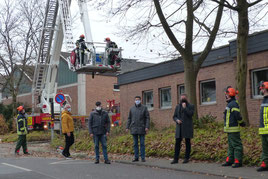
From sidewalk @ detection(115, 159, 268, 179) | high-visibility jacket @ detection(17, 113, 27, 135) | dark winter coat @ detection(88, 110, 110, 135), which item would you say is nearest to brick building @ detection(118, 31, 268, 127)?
sidewalk @ detection(115, 159, 268, 179)

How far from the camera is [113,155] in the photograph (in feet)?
43.9

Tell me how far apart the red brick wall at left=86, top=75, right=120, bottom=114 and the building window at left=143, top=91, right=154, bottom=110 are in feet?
45.2

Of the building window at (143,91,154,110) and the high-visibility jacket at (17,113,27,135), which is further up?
the building window at (143,91,154,110)

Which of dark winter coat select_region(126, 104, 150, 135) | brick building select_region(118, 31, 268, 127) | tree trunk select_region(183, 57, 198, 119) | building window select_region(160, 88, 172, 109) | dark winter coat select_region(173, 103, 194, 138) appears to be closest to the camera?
dark winter coat select_region(173, 103, 194, 138)

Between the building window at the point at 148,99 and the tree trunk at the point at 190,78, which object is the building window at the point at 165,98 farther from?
the tree trunk at the point at 190,78

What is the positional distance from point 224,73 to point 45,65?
12.5 metres

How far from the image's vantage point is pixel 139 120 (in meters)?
11.1

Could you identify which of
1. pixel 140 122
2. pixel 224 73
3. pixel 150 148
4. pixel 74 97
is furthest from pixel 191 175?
pixel 74 97

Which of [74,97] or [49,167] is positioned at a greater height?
[74,97]

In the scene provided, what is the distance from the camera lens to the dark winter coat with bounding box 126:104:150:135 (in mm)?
11047

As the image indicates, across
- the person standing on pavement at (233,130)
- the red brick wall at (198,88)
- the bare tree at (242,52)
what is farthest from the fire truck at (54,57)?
the person standing on pavement at (233,130)

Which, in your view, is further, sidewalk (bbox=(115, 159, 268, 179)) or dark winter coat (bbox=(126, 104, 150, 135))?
dark winter coat (bbox=(126, 104, 150, 135))

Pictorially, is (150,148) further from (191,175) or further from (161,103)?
(161,103)

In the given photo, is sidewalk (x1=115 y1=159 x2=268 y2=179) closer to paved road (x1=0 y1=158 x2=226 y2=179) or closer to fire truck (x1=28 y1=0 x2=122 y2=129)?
paved road (x1=0 y1=158 x2=226 y2=179)
